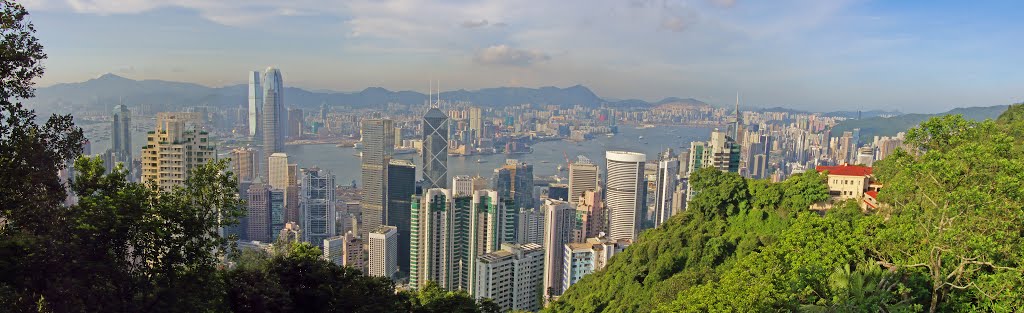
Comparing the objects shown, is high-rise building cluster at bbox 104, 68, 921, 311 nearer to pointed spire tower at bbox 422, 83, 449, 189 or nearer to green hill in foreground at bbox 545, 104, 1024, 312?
pointed spire tower at bbox 422, 83, 449, 189

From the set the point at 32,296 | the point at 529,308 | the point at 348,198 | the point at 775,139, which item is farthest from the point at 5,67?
the point at 775,139

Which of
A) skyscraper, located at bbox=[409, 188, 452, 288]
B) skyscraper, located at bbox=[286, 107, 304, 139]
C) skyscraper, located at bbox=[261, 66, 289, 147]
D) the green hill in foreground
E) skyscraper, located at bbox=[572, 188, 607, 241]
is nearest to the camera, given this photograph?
the green hill in foreground

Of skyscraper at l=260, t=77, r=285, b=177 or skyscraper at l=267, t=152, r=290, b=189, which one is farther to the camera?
skyscraper at l=260, t=77, r=285, b=177

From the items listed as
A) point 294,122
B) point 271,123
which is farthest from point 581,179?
point 294,122

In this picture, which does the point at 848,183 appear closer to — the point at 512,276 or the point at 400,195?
the point at 512,276

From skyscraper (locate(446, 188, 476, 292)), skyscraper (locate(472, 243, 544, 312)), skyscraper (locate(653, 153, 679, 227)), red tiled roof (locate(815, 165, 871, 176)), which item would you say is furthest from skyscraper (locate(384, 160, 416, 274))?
red tiled roof (locate(815, 165, 871, 176))

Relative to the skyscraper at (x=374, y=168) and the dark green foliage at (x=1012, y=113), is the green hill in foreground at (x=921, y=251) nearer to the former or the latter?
the dark green foliage at (x=1012, y=113)
